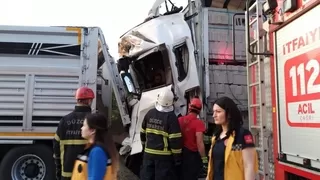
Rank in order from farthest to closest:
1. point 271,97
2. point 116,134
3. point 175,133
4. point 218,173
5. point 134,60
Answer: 1. point 116,134
2. point 134,60
3. point 175,133
4. point 271,97
5. point 218,173

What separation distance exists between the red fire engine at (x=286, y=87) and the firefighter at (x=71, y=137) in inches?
69.9

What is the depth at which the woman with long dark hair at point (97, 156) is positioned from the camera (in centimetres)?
269

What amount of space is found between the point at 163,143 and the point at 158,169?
324 millimetres

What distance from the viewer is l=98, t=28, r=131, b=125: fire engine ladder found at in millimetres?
6344

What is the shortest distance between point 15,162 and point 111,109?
177 centimetres

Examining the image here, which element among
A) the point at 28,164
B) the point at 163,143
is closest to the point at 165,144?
the point at 163,143

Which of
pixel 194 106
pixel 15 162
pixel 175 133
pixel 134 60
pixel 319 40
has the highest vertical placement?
pixel 134 60

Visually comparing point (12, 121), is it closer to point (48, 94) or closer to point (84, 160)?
point (48, 94)

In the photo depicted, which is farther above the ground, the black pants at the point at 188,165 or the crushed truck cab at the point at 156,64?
the crushed truck cab at the point at 156,64

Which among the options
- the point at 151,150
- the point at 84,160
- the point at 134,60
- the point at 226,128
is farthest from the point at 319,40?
the point at 134,60

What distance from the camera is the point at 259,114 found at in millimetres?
4102

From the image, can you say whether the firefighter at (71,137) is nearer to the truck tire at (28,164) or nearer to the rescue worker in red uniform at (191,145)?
the rescue worker in red uniform at (191,145)

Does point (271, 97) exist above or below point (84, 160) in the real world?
above

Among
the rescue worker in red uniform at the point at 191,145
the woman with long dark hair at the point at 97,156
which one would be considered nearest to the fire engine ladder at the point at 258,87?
the rescue worker in red uniform at the point at 191,145
